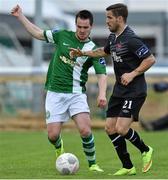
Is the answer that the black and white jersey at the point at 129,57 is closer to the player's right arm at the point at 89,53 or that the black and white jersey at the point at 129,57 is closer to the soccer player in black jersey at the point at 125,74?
the soccer player in black jersey at the point at 125,74

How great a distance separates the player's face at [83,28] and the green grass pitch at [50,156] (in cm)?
198

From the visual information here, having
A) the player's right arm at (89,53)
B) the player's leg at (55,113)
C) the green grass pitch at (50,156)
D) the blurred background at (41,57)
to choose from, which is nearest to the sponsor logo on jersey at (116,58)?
the player's right arm at (89,53)

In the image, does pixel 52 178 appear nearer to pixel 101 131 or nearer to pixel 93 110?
pixel 101 131

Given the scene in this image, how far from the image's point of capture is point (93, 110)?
91.0 feet

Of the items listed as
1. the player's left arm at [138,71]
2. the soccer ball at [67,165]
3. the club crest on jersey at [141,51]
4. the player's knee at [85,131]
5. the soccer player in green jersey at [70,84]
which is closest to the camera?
the player's left arm at [138,71]

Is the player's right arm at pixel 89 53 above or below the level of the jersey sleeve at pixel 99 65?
above

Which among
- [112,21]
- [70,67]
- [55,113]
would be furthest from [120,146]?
[112,21]

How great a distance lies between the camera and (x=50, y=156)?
16031 mm

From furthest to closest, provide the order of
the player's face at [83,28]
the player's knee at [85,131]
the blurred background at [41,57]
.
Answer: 1. the blurred background at [41,57]
2. the player's knee at [85,131]
3. the player's face at [83,28]

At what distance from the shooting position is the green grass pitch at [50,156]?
12.0 meters

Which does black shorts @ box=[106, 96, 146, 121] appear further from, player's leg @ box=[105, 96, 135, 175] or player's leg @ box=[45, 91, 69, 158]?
player's leg @ box=[45, 91, 69, 158]

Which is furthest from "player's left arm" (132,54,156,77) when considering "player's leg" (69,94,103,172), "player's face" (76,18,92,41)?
"player's leg" (69,94,103,172)

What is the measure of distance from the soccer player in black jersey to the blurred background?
13.7 meters

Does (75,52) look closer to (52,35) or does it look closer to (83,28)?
(83,28)
